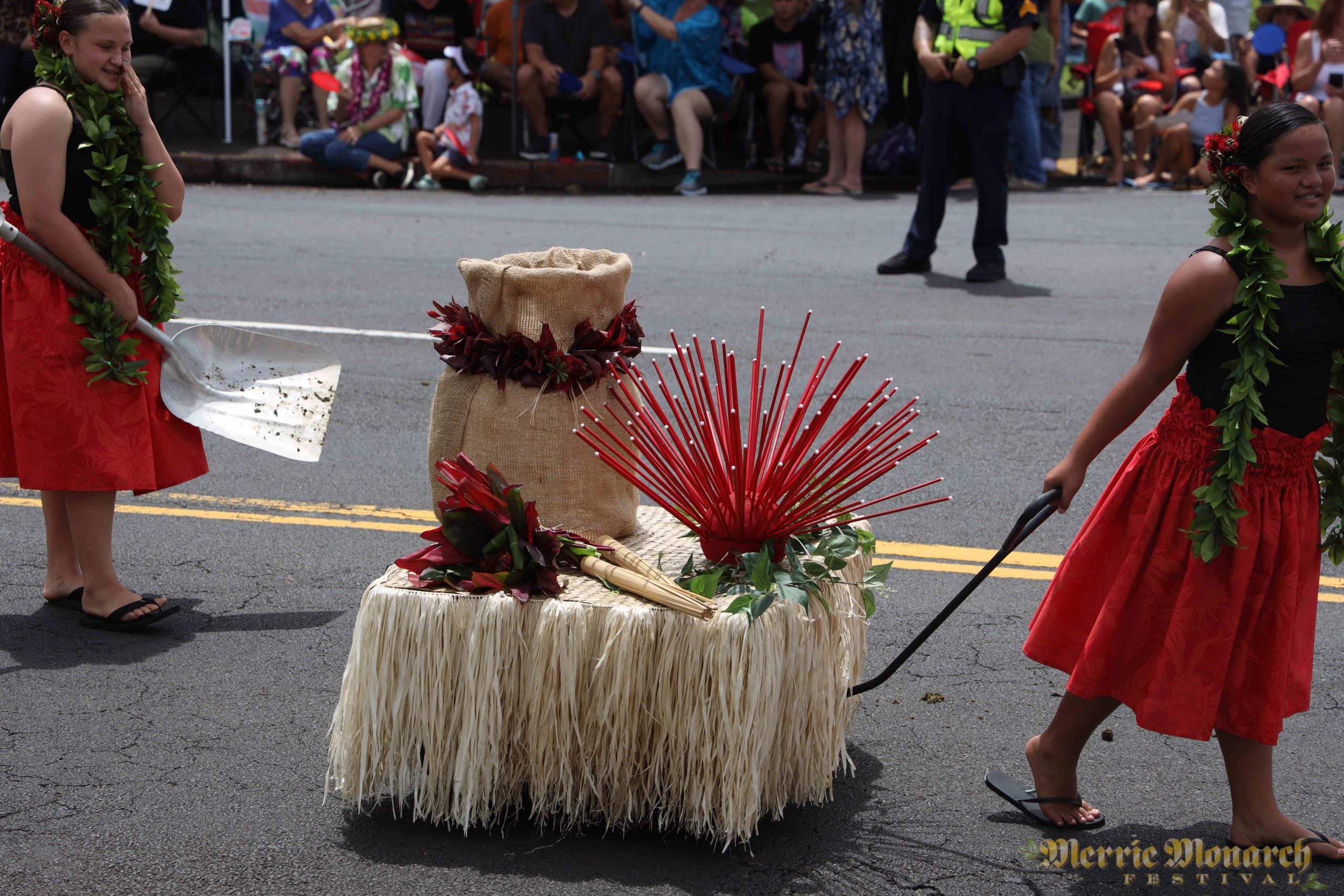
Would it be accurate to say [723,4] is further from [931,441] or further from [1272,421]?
[1272,421]

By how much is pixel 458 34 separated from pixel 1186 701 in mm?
12016

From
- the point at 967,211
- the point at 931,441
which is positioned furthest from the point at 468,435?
the point at 967,211

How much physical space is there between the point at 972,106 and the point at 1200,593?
21.4 ft

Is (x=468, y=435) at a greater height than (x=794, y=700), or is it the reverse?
(x=468, y=435)

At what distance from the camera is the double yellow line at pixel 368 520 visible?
188 inches

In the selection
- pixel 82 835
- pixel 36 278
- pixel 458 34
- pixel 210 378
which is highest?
pixel 458 34

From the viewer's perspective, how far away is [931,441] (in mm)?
6109

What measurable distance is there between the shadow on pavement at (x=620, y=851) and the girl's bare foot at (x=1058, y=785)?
45cm

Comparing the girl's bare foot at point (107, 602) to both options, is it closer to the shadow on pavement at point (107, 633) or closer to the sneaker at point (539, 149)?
the shadow on pavement at point (107, 633)

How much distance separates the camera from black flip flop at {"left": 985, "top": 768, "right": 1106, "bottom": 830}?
3.21 meters

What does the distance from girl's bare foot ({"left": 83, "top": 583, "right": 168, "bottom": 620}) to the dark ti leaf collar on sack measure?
1.47 m

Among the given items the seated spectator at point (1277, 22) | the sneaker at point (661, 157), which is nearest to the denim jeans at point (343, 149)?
the sneaker at point (661, 157)

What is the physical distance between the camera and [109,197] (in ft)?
13.2

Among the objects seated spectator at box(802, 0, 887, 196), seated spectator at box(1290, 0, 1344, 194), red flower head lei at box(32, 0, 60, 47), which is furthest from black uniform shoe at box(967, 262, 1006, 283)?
red flower head lei at box(32, 0, 60, 47)
